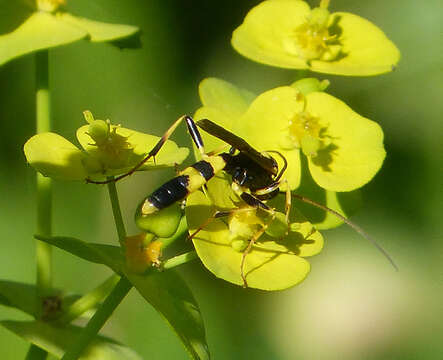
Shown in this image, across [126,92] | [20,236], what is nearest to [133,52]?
[126,92]

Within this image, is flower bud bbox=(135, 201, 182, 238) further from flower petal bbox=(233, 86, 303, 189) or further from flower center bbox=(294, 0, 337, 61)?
Result: flower center bbox=(294, 0, 337, 61)

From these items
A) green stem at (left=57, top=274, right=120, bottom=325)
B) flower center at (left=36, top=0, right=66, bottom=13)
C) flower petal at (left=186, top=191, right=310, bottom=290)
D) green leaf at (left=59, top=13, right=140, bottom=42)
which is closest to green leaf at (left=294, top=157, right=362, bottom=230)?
flower petal at (left=186, top=191, right=310, bottom=290)

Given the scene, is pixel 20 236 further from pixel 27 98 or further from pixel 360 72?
pixel 360 72

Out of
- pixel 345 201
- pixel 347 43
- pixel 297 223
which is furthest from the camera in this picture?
pixel 347 43

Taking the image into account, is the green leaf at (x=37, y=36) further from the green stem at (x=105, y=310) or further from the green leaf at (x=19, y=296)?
the green leaf at (x=19, y=296)

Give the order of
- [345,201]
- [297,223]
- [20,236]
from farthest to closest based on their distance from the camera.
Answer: [20,236] < [345,201] < [297,223]
